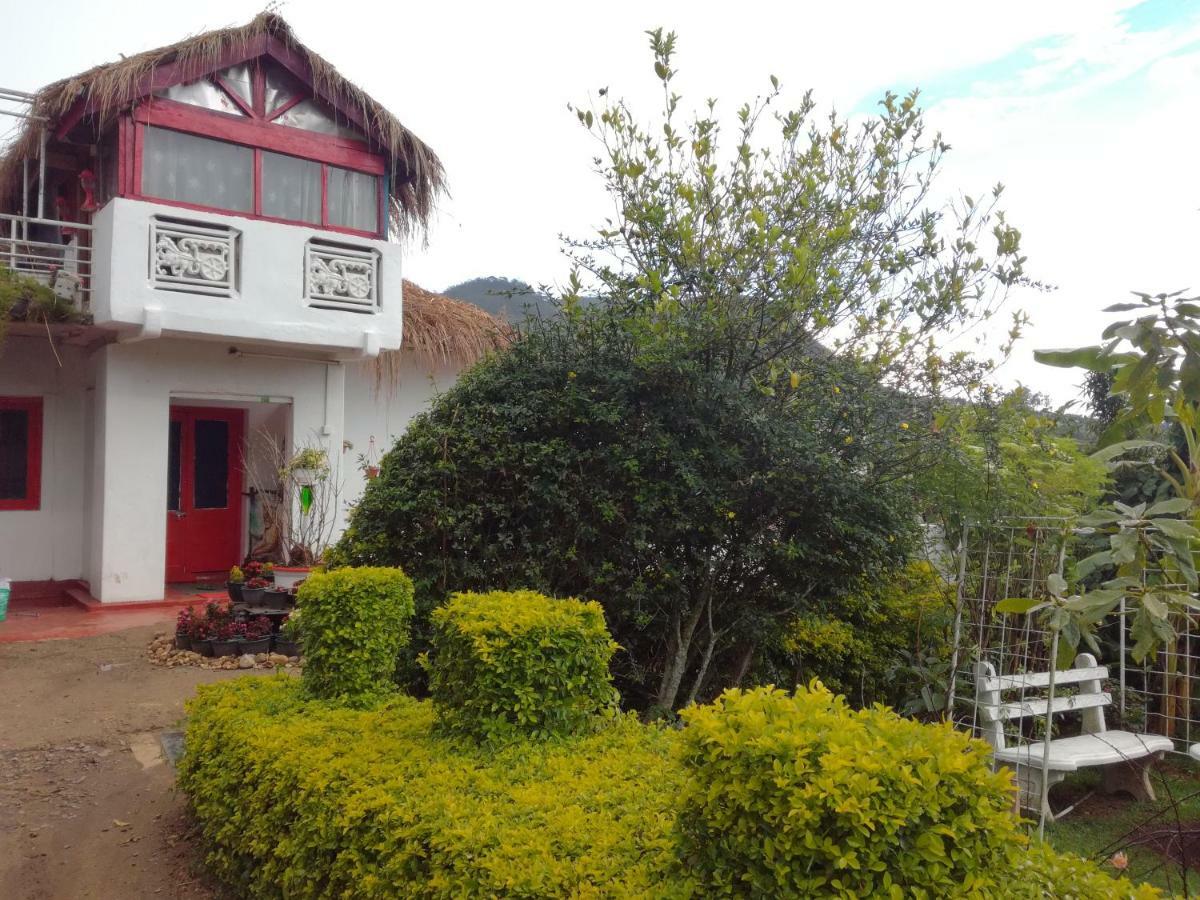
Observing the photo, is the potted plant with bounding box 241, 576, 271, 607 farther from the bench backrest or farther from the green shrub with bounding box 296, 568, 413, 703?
the bench backrest

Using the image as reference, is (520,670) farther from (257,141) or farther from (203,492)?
(203,492)

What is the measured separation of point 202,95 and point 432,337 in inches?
155

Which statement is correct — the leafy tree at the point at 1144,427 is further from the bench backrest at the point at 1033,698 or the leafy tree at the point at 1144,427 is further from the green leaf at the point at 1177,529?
the bench backrest at the point at 1033,698

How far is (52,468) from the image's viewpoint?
10.3 metres

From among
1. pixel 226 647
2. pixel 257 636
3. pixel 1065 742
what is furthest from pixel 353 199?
pixel 1065 742

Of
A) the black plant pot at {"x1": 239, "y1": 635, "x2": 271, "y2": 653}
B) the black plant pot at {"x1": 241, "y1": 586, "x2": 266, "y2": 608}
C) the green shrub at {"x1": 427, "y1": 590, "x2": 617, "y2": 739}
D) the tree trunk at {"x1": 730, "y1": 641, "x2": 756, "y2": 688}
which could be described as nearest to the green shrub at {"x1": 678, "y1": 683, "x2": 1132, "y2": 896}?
the green shrub at {"x1": 427, "y1": 590, "x2": 617, "y2": 739}

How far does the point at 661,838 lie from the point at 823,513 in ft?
10.1

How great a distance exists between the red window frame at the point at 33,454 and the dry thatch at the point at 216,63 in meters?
2.57

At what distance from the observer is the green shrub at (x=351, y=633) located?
4398 mm

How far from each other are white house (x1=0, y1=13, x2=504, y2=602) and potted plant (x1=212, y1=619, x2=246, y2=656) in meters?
2.41

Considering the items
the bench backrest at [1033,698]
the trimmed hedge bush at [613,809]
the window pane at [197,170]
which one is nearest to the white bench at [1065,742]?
the bench backrest at [1033,698]

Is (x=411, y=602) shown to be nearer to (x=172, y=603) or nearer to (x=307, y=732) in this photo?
(x=307, y=732)

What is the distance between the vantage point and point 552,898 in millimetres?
2391

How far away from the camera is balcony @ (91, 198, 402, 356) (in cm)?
886
